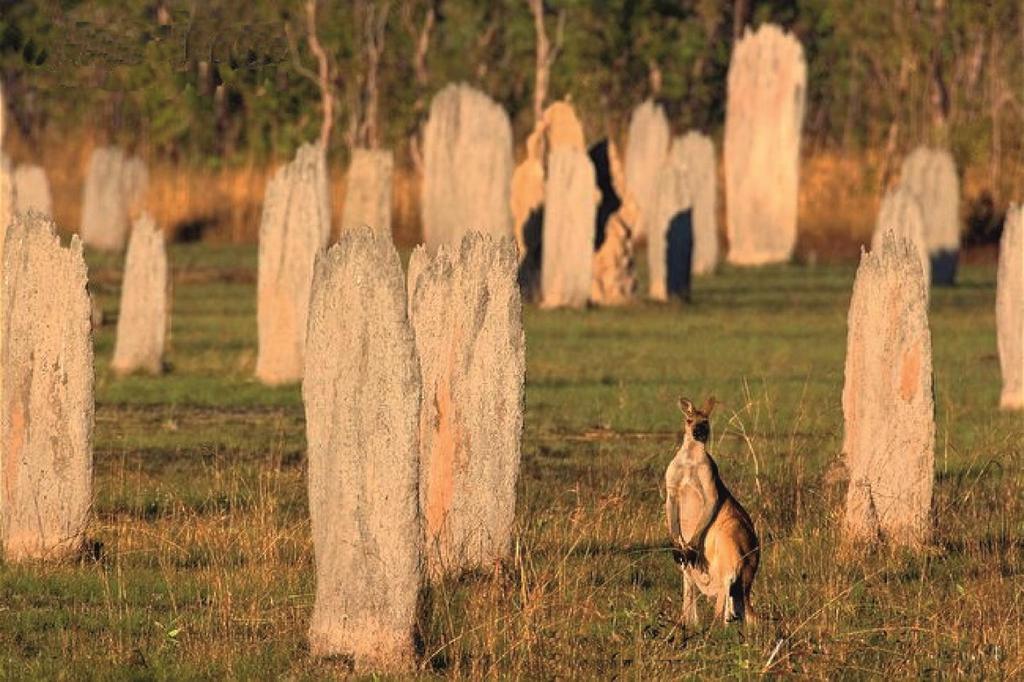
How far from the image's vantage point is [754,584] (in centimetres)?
1372

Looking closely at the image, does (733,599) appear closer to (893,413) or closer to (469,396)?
(469,396)

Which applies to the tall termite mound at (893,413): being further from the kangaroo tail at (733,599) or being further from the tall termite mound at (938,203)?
the tall termite mound at (938,203)

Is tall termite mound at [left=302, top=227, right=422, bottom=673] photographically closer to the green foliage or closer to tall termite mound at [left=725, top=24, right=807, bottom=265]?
tall termite mound at [left=725, top=24, right=807, bottom=265]

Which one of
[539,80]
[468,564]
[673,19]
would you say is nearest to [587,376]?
[468,564]

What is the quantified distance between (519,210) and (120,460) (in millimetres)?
17780

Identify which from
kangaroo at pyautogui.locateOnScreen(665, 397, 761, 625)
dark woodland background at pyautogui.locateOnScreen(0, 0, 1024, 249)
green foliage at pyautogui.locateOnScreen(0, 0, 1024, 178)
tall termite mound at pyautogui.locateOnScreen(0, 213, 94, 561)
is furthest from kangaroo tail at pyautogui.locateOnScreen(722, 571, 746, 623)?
green foliage at pyautogui.locateOnScreen(0, 0, 1024, 178)

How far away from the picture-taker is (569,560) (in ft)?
46.9

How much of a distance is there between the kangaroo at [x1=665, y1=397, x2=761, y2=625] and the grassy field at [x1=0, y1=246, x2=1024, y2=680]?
6.7 inches

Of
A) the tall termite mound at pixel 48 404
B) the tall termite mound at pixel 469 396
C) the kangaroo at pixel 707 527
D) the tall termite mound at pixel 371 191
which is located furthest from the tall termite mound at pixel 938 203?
the kangaroo at pixel 707 527

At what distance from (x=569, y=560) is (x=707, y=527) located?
2392 millimetres

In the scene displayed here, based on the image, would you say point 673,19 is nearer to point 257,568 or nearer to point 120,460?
point 120,460

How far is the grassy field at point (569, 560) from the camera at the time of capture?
11727 millimetres

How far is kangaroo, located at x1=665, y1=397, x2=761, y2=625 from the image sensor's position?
11.9 metres

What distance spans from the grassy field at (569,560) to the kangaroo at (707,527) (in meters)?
0.17
